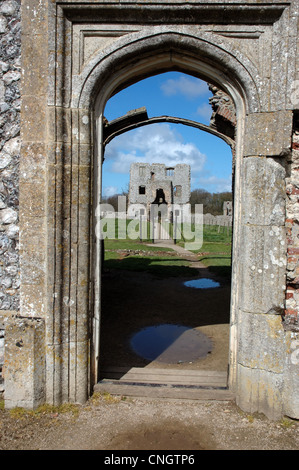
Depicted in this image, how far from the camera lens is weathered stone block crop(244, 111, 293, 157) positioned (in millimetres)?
3322

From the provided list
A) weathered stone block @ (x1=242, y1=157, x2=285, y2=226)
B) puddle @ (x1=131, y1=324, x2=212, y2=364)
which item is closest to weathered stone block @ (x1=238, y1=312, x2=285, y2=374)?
weathered stone block @ (x1=242, y1=157, x2=285, y2=226)

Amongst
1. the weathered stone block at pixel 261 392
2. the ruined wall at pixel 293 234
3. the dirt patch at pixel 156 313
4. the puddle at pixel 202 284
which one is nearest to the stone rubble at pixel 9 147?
the dirt patch at pixel 156 313

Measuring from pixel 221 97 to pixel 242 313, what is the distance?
5.25 metres

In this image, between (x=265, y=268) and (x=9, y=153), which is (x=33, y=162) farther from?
(x=265, y=268)

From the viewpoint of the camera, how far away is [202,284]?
9.83 metres

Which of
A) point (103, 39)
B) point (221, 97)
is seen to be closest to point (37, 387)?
point (103, 39)

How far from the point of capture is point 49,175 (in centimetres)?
341

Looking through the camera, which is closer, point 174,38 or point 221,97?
point 174,38

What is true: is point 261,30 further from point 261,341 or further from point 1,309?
point 1,309

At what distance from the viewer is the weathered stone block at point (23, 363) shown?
3.42 meters

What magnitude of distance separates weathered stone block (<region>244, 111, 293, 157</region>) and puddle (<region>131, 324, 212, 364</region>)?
315cm

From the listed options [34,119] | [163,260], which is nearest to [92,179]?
[34,119]

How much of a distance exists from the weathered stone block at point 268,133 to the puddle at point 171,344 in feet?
10.3

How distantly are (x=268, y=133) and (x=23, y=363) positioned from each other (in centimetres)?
340
